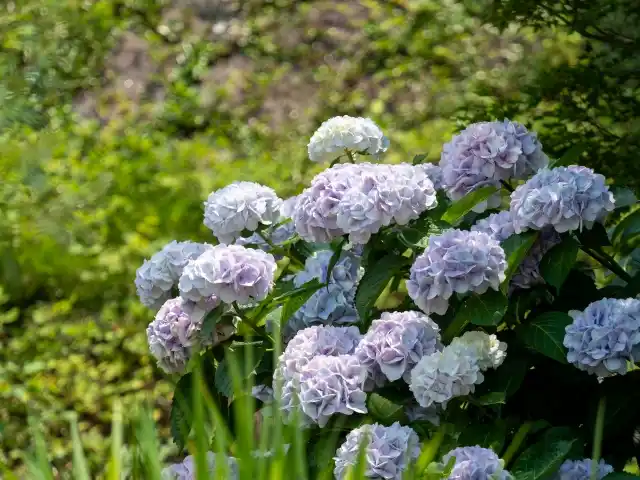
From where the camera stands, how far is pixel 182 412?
2.07 meters

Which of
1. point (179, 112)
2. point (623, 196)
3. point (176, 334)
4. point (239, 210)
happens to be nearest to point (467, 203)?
point (623, 196)

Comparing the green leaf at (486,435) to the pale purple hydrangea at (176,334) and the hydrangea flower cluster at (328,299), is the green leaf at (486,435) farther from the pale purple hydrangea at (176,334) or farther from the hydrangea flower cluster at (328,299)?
the pale purple hydrangea at (176,334)

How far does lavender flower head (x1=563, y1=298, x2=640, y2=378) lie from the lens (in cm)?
175

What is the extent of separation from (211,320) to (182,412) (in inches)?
10.4

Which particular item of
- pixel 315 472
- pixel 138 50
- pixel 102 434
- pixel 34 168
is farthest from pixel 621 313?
pixel 138 50

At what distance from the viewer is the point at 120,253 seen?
4.03 metres

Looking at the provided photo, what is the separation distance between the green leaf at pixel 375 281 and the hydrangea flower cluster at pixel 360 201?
77 mm

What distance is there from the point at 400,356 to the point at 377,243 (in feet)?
0.86

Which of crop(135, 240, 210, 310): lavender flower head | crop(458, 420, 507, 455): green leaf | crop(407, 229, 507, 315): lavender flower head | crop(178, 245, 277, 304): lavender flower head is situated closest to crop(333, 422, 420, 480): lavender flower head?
crop(458, 420, 507, 455): green leaf

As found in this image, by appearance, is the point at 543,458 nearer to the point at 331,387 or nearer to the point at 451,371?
the point at 451,371

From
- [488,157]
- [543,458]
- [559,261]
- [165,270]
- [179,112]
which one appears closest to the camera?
[543,458]

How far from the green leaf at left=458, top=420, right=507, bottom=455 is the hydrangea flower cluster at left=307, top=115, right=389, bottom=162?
0.70 m

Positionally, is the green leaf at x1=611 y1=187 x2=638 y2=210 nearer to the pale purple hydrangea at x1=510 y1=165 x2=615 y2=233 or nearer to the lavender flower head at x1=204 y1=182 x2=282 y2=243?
the pale purple hydrangea at x1=510 y1=165 x2=615 y2=233

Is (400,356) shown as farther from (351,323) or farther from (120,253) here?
(120,253)
